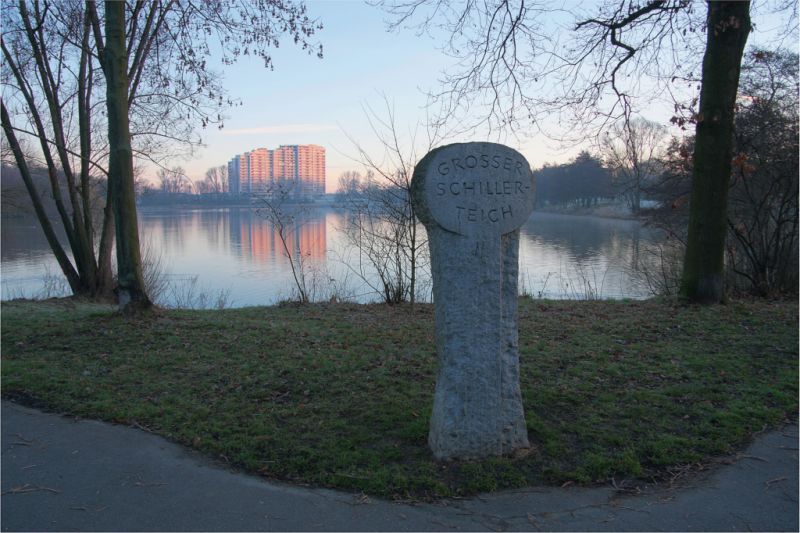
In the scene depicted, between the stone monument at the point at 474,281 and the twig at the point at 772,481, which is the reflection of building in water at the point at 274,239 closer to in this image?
the stone monument at the point at 474,281

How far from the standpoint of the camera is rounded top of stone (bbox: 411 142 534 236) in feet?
13.0

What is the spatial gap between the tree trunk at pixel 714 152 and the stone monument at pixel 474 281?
6.53 meters

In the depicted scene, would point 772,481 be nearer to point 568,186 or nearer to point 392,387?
point 392,387

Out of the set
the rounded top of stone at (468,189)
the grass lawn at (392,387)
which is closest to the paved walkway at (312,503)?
the grass lawn at (392,387)

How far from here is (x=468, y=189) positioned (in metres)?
3.98

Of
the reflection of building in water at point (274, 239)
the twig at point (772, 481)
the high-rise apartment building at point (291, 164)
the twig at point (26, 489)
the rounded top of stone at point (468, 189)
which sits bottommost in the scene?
the twig at point (26, 489)

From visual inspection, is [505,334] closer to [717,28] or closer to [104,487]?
[104,487]

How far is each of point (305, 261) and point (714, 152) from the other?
12.6m

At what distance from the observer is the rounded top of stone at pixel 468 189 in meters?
3.96

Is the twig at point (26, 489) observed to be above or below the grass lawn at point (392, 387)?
below

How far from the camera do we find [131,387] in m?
5.73

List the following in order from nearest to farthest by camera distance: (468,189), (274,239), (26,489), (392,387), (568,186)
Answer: (26,489) < (468,189) < (392,387) < (274,239) < (568,186)

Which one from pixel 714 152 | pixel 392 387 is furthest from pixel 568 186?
pixel 392 387

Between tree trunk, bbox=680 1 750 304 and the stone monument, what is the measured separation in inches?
257
